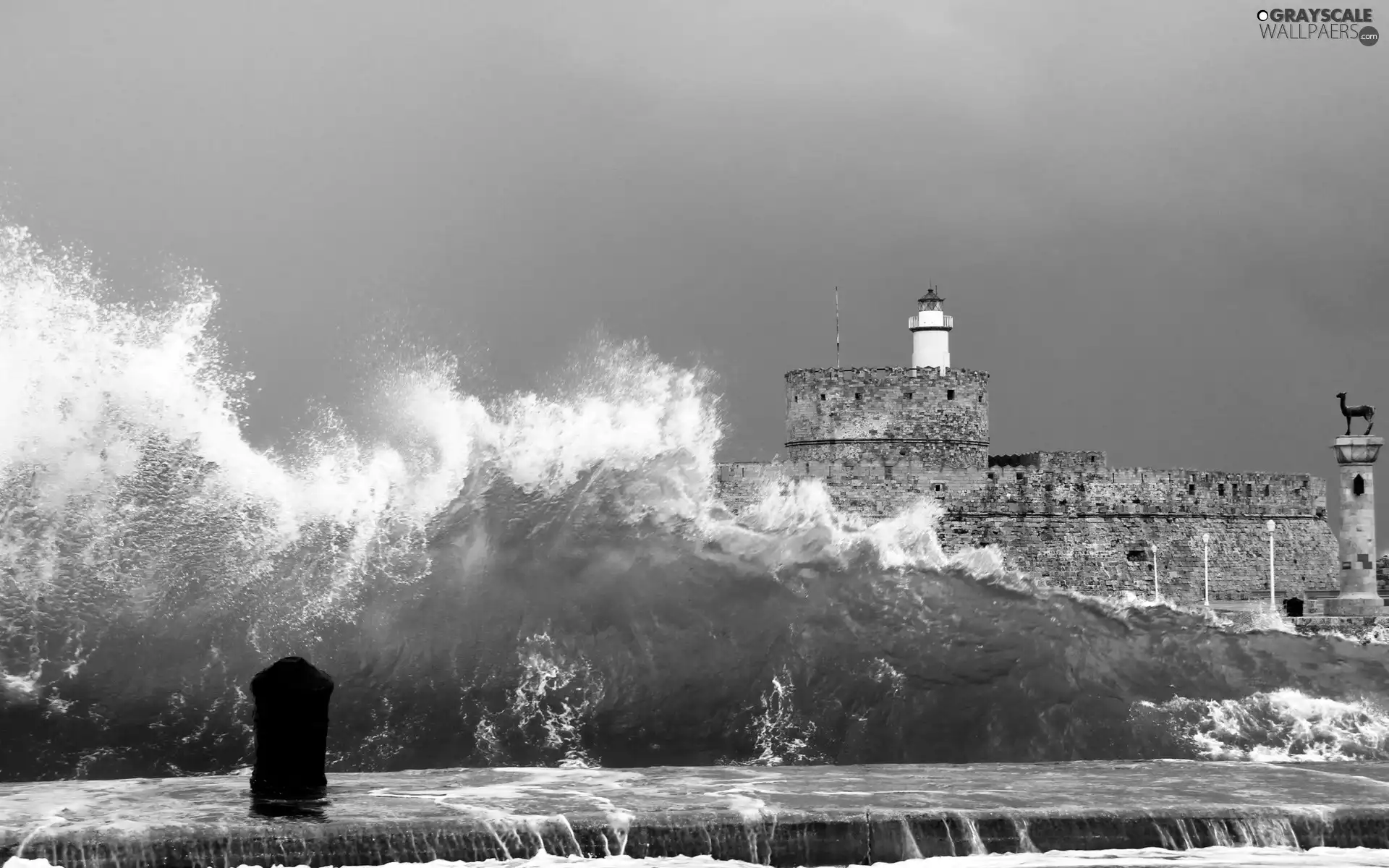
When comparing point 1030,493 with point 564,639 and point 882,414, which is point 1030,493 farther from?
point 564,639

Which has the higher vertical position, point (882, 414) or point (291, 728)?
point (882, 414)

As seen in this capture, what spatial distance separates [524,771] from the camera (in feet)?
45.6

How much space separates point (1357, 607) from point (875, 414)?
28.6 ft

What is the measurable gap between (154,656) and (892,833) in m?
8.36

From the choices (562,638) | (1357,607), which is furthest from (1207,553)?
(562,638)

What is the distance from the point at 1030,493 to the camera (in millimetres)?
34406

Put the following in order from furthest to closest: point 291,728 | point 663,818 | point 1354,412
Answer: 1. point 1354,412
2. point 291,728
3. point 663,818

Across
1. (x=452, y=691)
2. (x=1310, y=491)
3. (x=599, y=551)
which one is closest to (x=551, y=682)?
(x=452, y=691)

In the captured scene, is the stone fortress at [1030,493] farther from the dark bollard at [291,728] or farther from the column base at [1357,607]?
the dark bollard at [291,728]

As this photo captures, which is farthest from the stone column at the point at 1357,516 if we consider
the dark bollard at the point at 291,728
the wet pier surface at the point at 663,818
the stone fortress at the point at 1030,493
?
the dark bollard at the point at 291,728

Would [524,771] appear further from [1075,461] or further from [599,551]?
[1075,461]

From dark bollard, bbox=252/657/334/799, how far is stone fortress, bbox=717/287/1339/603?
1796cm

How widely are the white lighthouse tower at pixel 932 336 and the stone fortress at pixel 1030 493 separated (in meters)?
0.02

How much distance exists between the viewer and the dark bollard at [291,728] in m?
11.4
